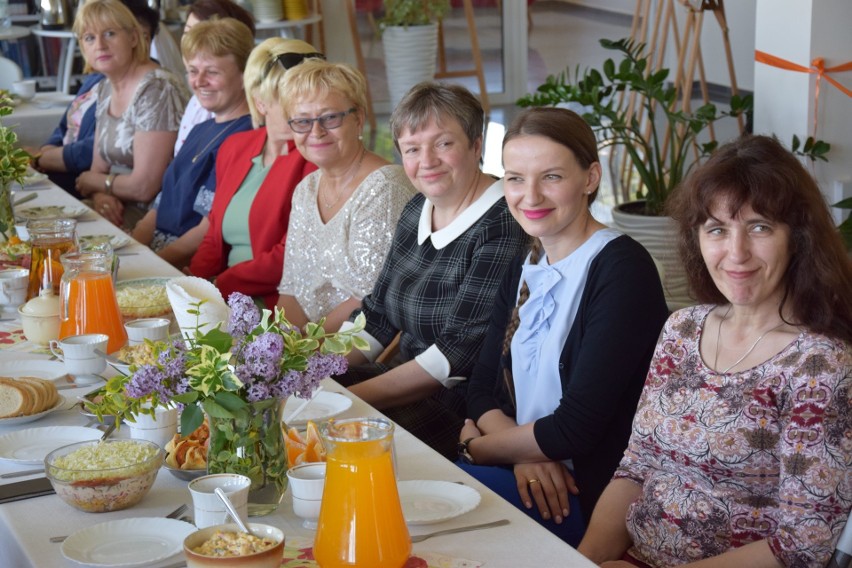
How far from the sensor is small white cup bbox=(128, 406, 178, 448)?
163cm

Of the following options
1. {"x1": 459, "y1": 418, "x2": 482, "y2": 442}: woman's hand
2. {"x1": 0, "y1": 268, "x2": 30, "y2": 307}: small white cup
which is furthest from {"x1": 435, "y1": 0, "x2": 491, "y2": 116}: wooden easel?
{"x1": 459, "y1": 418, "x2": 482, "y2": 442}: woman's hand

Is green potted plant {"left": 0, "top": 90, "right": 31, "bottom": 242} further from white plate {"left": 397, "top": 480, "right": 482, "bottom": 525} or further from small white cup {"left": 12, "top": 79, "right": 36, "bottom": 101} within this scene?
small white cup {"left": 12, "top": 79, "right": 36, "bottom": 101}

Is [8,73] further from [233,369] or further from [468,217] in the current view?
[233,369]

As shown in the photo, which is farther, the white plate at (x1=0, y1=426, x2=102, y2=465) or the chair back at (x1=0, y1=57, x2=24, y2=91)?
the chair back at (x1=0, y1=57, x2=24, y2=91)

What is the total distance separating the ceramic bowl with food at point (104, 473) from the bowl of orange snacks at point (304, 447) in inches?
6.9

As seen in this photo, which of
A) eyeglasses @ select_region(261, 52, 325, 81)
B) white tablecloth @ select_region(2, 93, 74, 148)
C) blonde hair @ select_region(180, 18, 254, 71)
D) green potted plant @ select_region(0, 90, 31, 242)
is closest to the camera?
green potted plant @ select_region(0, 90, 31, 242)

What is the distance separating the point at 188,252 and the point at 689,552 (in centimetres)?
247

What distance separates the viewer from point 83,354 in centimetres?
195

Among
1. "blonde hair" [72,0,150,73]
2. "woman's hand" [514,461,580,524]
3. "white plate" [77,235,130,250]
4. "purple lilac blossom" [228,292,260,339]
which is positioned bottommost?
"woman's hand" [514,461,580,524]

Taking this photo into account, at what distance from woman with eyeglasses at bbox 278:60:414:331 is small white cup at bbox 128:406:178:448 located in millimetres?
1174

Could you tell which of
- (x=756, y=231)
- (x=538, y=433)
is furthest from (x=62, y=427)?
(x=756, y=231)

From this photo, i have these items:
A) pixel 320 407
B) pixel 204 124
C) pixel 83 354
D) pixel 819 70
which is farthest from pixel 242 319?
pixel 819 70

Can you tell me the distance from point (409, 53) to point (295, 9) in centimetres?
113

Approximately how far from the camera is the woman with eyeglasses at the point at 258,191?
320 centimetres
